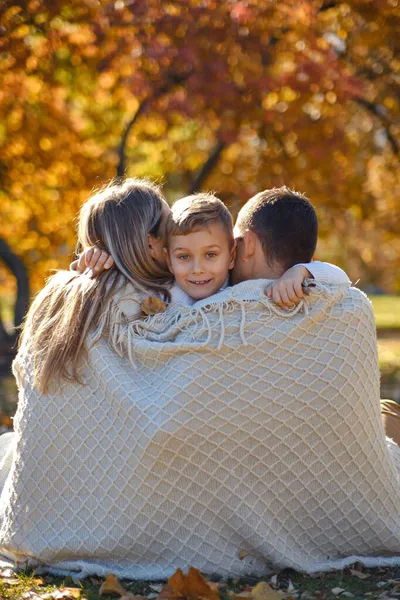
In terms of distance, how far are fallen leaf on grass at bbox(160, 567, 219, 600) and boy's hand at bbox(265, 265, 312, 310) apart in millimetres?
1069

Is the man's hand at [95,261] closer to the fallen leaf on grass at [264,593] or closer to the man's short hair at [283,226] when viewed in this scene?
the man's short hair at [283,226]

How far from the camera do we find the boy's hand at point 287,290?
328cm

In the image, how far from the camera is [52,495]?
3.45 metres

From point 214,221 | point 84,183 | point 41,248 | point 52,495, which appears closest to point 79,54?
point 84,183

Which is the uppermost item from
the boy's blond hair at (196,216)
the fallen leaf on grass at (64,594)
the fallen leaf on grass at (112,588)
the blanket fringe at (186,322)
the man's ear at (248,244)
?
the boy's blond hair at (196,216)

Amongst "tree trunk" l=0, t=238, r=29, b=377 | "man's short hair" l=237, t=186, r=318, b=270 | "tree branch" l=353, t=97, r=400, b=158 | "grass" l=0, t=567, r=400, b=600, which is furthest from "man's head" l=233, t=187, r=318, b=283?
"tree branch" l=353, t=97, r=400, b=158

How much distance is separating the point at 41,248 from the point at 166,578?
8849 millimetres

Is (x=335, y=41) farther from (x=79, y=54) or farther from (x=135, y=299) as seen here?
(x=135, y=299)

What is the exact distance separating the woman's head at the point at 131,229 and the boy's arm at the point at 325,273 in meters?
0.64

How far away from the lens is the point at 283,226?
3.51m

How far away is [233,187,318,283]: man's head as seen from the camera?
351 cm

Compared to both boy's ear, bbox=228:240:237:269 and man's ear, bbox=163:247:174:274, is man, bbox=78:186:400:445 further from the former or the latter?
man's ear, bbox=163:247:174:274

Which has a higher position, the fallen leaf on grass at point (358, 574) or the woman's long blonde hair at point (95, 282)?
the woman's long blonde hair at point (95, 282)

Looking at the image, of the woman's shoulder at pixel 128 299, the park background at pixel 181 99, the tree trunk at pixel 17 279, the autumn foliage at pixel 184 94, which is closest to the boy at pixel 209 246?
the woman's shoulder at pixel 128 299
